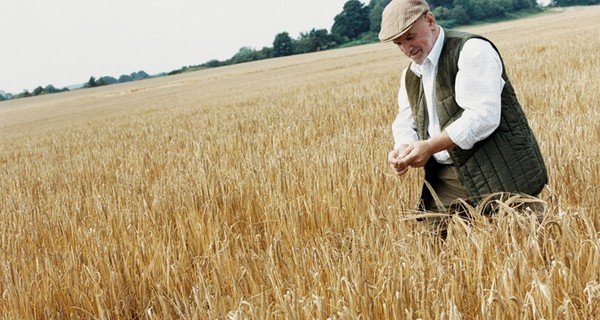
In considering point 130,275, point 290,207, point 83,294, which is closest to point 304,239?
point 290,207

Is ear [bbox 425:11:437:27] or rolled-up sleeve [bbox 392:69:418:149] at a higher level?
ear [bbox 425:11:437:27]

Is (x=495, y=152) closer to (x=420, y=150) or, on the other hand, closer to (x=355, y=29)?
(x=420, y=150)

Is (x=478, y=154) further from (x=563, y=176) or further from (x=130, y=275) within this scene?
(x=130, y=275)

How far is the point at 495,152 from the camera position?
228cm

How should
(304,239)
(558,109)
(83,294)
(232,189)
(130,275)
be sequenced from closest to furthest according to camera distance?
(83,294), (130,275), (304,239), (232,189), (558,109)

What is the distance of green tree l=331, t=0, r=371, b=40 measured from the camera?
86.3 m

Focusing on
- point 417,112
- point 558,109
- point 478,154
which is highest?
point 417,112

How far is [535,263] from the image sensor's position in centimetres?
161

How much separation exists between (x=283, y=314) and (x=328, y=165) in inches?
74.8

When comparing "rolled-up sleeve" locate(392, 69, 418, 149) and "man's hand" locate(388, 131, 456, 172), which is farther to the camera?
"rolled-up sleeve" locate(392, 69, 418, 149)

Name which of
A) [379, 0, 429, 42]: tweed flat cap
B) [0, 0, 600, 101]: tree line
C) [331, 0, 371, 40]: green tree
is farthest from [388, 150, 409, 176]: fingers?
[331, 0, 371, 40]: green tree

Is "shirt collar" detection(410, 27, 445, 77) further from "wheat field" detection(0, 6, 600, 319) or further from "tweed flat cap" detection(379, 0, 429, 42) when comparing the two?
"wheat field" detection(0, 6, 600, 319)

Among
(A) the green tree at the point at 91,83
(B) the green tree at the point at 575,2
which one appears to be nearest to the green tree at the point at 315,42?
(A) the green tree at the point at 91,83

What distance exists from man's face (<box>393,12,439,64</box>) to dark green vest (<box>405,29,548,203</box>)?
8cm
